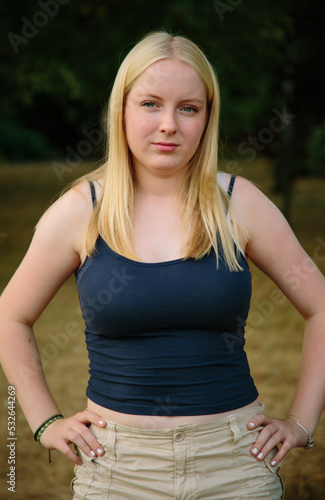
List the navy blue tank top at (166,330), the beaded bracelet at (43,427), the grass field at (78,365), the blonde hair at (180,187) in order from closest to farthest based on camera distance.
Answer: the navy blue tank top at (166,330), the blonde hair at (180,187), the beaded bracelet at (43,427), the grass field at (78,365)

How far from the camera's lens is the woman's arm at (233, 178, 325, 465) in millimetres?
1879

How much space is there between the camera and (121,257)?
179cm

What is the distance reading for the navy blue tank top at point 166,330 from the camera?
1.72 metres

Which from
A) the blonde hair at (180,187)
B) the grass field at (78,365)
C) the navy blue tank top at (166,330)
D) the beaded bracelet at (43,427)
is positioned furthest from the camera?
the grass field at (78,365)

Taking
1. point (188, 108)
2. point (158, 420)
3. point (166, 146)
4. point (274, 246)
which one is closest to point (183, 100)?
point (188, 108)

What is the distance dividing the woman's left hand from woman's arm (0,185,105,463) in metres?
0.47

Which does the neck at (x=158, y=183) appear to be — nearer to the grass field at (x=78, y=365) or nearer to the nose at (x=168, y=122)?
the nose at (x=168, y=122)

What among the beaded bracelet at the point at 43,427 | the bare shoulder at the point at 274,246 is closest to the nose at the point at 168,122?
the bare shoulder at the point at 274,246

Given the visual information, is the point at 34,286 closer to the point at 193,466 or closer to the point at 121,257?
the point at 121,257

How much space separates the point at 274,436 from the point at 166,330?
0.47 meters

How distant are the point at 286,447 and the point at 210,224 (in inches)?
28.2

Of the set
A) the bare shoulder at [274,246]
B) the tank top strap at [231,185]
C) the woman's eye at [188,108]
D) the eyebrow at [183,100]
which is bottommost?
the bare shoulder at [274,246]

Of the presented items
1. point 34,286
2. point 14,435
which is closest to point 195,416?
point 34,286

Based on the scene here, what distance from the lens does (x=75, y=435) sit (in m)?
1.83
